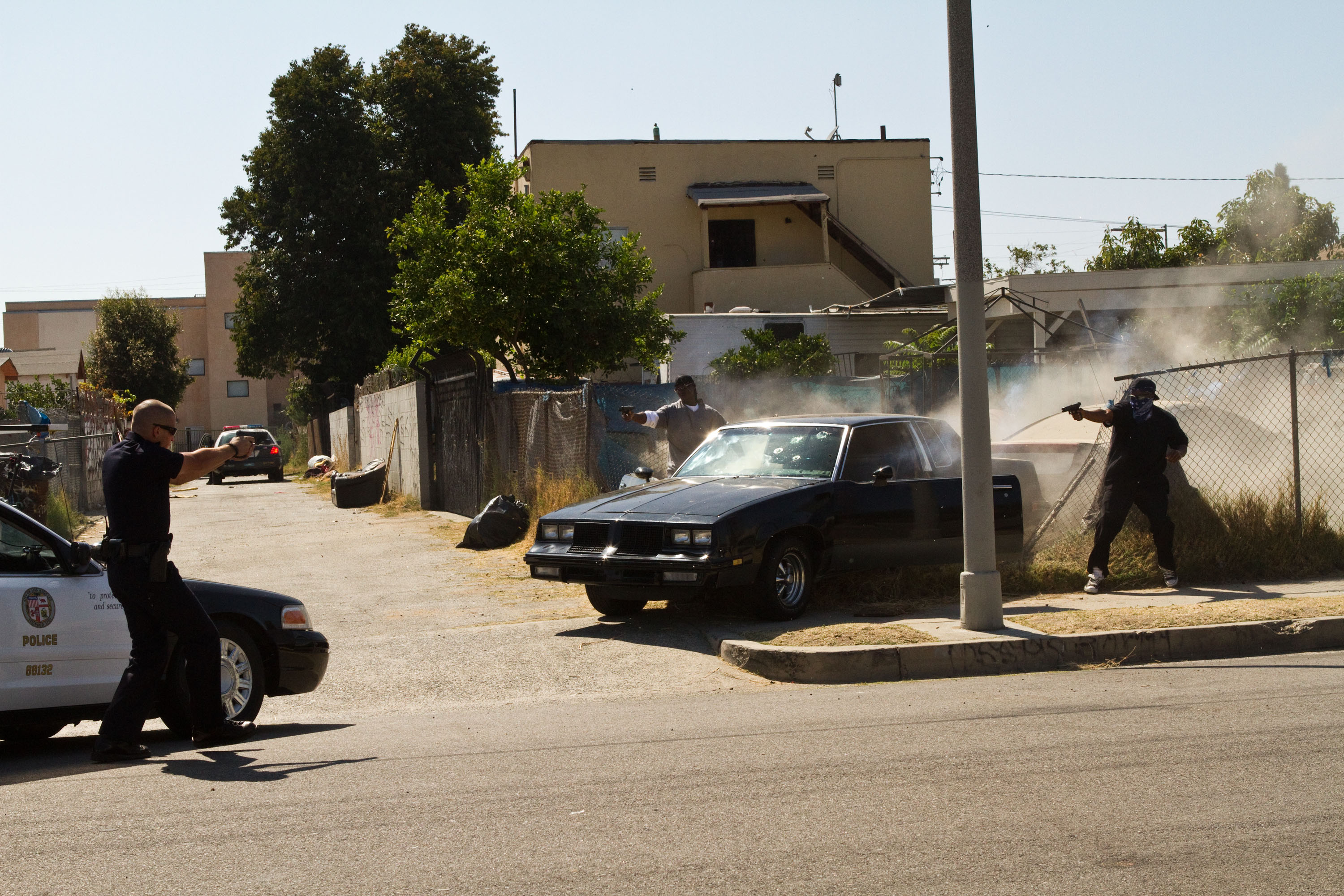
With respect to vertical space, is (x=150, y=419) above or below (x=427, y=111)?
below

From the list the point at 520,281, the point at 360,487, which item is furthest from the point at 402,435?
the point at 520,281

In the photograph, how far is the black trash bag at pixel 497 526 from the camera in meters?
15.3

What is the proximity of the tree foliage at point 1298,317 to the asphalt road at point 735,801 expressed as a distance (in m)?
22.1

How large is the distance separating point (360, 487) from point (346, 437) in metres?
12.2

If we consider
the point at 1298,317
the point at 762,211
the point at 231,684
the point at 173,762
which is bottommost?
the point at 173,762

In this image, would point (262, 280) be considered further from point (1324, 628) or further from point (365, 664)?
point (1324, 628)

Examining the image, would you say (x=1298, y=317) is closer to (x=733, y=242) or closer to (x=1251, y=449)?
(x=733, y=242)

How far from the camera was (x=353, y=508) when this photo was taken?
24719mm

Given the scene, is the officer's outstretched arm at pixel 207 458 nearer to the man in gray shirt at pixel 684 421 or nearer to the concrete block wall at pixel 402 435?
the man in gray shirt at pixel 684 421

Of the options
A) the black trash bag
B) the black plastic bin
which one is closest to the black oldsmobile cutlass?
the black trash bag

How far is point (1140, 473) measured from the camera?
33.4 feet

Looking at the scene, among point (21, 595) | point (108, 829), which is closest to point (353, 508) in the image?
point (21, 595)

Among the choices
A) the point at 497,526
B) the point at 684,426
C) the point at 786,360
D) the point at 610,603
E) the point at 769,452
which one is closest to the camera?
the point at 610,603

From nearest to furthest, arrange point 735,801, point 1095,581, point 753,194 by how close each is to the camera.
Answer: point 735,801, point 1095,581, point 753,194
